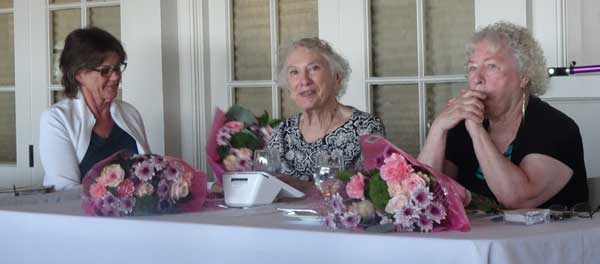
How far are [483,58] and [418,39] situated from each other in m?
1.31

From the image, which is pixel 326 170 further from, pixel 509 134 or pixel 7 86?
pixel 7 86

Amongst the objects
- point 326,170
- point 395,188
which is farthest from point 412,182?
point 326,170

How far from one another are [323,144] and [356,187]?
1.21 m

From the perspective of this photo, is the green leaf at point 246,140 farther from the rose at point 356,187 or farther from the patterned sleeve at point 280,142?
the rose at point 356,187

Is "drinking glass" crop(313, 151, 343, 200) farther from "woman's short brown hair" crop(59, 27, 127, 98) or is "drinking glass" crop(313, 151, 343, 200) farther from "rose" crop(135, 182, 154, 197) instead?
"woman's short brown hair" crop(59, 27, 127, 98)

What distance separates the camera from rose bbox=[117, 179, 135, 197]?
7.67ft

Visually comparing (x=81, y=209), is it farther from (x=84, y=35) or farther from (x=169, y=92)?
(x=169, y=92)

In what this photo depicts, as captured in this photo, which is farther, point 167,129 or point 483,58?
point 167,129

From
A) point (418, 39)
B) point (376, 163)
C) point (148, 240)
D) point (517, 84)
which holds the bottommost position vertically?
point (148, 240)

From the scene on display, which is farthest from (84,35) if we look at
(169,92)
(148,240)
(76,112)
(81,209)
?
(148,240)

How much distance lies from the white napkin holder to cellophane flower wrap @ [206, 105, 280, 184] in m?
0.17

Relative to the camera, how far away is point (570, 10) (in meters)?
3.46

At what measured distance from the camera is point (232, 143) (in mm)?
2719

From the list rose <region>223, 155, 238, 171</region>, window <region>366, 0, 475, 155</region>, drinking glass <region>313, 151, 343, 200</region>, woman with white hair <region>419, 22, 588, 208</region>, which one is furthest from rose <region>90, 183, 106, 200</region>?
window <region>366, 0, 475, 155</region>
